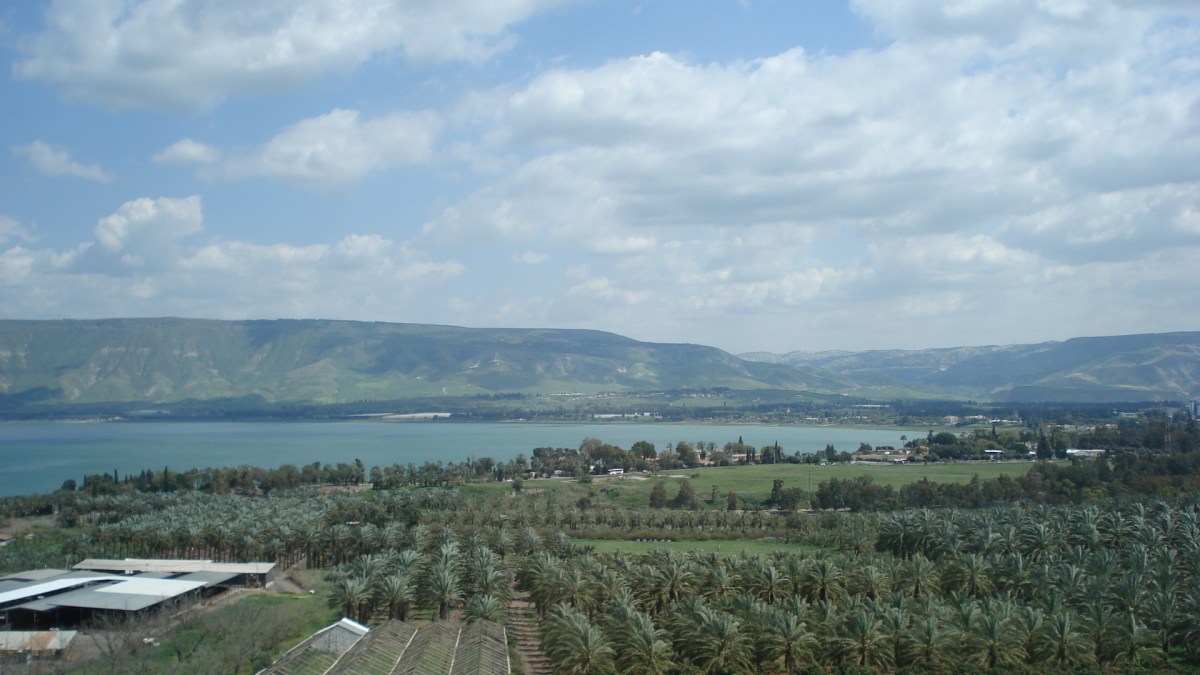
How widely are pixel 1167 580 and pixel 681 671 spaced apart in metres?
19.4

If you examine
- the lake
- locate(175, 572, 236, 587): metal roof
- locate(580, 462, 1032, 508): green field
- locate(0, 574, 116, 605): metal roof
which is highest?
locate(0, 574, 116, 605): metal roof

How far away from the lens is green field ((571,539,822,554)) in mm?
57688

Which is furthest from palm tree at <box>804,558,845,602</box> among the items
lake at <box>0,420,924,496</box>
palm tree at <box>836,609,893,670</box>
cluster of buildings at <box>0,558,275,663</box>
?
lake at <box>0,420,924,496</box>

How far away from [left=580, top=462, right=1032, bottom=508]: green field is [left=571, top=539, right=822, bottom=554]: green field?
21704 millimetres

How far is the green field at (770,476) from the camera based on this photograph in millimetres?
92688

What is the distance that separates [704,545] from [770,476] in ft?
148

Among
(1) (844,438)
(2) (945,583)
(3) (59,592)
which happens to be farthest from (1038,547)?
(1) (844,438)

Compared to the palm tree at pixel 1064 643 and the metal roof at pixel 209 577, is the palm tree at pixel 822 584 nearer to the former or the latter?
the palm tree at pixel 1064 643

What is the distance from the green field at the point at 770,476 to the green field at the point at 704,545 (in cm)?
2170

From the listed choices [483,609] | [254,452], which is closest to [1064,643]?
[483,609]

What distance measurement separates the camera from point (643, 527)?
68500mm

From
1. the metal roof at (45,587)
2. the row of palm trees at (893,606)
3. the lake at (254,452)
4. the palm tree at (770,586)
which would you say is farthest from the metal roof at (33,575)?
the lake at (254,452)

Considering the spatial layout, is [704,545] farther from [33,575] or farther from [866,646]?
[33,575]

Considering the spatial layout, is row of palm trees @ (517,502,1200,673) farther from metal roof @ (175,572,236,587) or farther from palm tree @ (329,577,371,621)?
metal roof @ (175,572,236,587)
